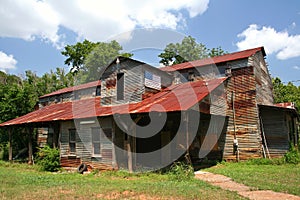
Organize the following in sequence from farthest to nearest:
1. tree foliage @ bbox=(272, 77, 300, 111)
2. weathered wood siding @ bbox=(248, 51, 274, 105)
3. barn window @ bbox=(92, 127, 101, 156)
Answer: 1. tree foliage @ bbox=(272, 77, 300, 111)
2. weathered wood siding @ bbox=(248, 51, 274, 105)
3. barn window @ bbox=(92, 127, 101, 156)

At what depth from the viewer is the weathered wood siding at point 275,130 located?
16.9 metres

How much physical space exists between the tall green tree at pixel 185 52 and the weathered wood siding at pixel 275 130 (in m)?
27.5

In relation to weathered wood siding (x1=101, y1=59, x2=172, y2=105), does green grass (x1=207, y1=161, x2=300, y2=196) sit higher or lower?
lower

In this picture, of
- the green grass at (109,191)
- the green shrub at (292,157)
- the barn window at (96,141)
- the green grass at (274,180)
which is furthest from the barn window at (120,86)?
the green shrub at (292,157)

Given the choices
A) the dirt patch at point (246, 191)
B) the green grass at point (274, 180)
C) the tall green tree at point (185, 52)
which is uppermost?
the tall green tree at point (185, 52)

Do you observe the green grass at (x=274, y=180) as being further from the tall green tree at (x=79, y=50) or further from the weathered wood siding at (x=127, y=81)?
the tall green tree at (x=79, y=50)

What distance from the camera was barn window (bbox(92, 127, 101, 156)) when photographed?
1610 centimetres

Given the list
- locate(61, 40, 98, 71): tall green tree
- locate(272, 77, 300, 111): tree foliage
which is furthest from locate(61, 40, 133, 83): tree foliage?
locate(272, 77, 300, 111): tree foliage

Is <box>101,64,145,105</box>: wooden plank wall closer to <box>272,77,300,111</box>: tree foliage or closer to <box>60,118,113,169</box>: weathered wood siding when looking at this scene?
<box>60,118,113,169</box>: weathered wood siding

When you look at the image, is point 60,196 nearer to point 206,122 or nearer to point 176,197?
point 176,197

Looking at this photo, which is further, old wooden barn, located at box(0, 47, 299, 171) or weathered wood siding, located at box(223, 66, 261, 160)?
weathered wood siding, located at box(223, 66, 261, 160)

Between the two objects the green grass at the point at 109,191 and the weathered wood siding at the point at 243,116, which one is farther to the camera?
the weathered wood siding at the point at 243,116

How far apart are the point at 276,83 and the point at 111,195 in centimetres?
3427

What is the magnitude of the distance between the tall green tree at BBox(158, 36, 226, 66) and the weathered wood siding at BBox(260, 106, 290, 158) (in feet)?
90.3
